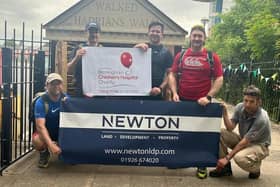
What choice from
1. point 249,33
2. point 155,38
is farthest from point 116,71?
point 249,33

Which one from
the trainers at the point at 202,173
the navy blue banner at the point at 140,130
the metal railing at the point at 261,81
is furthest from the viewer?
the metal railing at the point at 261,81

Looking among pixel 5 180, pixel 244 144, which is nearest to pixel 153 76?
pixel 244 144

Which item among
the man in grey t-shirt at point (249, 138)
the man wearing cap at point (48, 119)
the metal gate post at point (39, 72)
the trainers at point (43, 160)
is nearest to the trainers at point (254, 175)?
the man in grey t-shirt at point (249, 138)

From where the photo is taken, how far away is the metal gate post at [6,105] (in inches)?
177

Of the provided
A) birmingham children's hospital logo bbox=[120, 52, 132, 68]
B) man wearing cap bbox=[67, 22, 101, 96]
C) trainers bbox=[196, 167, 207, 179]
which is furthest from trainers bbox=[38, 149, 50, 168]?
trainers bbox=[196, 167, 207, 179]

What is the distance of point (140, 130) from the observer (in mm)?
4527

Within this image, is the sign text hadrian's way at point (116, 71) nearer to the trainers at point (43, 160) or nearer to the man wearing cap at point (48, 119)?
the man wearing cap at point (48, 119)

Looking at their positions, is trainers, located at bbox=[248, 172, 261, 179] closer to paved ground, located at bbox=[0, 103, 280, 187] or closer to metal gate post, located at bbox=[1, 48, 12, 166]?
paved ground, located at bbox=[0, 103, 280, 187]

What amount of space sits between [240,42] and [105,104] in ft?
40.2

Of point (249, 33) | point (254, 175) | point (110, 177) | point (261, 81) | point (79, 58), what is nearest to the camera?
point (110, 177)

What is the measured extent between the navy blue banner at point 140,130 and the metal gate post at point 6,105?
688mm

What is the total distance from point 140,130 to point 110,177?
2.18 feet

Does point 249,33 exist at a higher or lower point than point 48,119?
higher

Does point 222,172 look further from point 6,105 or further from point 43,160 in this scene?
A: point 6,105
